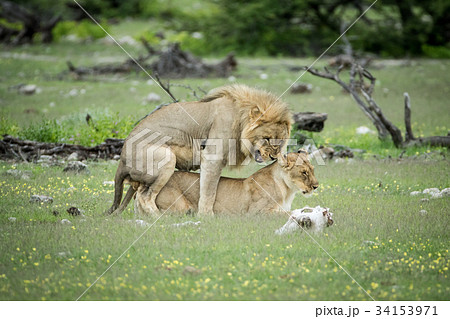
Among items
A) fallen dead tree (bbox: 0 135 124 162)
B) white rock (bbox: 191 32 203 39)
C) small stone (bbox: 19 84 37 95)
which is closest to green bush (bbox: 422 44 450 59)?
white rock (bbox: 191 32 203 39)

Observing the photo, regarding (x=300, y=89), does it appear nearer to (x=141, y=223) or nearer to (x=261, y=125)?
(x=261, y=125)

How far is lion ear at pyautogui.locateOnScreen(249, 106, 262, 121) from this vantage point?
388 inches

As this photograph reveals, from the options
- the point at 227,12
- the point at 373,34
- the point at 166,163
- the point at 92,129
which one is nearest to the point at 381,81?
the point at 373,34

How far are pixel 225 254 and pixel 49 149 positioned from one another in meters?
7.02

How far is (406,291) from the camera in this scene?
6.93 meters

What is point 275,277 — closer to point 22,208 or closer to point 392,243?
point 392,243

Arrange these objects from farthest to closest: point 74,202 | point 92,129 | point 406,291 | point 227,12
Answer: point 227,12, point 92,129, point 74,202, point 406,291

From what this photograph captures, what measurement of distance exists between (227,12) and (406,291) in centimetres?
2663

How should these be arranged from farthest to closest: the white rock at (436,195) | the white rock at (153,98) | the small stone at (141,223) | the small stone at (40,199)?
the white rock at (153,98), the white rock at (436,195), the small stone at (40,199), the small stone at (141,223)

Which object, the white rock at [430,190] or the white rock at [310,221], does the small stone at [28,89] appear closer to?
the white rock at [430,190]

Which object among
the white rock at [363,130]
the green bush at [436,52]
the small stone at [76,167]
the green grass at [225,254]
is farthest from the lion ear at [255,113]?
the green bush at [436,52]

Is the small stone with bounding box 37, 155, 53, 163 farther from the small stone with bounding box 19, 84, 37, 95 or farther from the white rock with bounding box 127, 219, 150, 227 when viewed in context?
the small stone with bounding box 19, 84, 37, 95

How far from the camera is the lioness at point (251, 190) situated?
32.1 feet

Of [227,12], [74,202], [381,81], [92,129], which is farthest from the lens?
[227,12]
